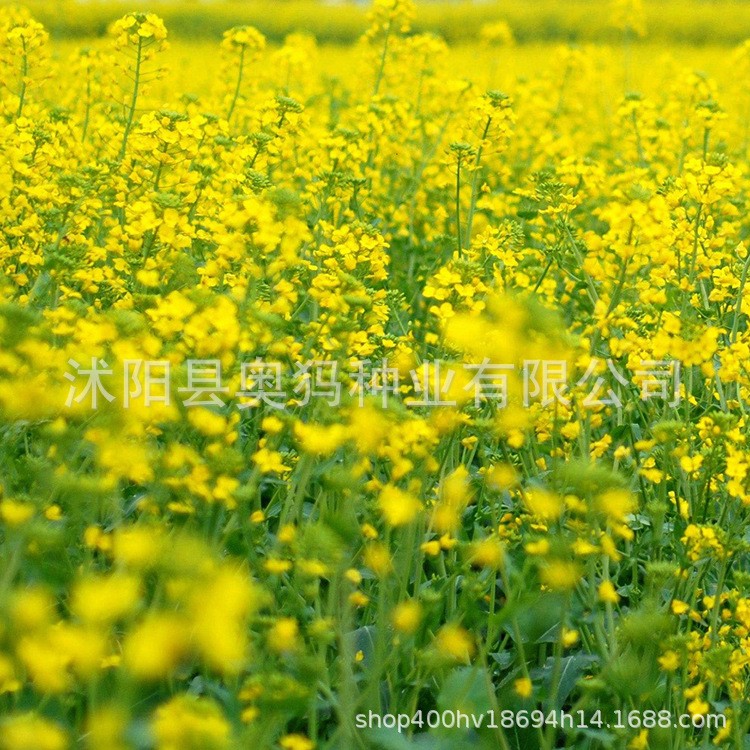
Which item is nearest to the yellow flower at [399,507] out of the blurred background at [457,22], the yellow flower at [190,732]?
the yellow flower at [190,732]

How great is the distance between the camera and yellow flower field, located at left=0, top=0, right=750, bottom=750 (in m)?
1.83

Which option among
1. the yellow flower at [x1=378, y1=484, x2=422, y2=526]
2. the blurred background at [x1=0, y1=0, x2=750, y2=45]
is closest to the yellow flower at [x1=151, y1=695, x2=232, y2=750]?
the yellow flower at [x1=378, y1=484, x2=422, y2=526]

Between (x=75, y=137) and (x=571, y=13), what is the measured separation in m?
17.9

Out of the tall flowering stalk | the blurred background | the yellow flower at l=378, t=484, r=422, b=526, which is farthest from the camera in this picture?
the blurred background

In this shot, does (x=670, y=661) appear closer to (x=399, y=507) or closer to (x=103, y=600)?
(x=399, y=507)

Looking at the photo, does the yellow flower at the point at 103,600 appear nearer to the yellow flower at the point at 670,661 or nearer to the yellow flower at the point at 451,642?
the yellow flower at the point at 451,642

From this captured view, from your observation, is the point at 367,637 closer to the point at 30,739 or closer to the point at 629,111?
the point at 30,739

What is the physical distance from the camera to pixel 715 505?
301cm

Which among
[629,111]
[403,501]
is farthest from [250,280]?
[629,111]

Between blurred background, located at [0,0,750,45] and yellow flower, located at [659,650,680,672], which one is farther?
blurred background, located at [0,0,750,45]

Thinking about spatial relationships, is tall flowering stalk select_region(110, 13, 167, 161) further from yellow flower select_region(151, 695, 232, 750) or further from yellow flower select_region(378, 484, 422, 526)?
yellow flower select_region(151, 695, 232, 750)

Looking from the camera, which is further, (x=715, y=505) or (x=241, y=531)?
(x=715, y=505)

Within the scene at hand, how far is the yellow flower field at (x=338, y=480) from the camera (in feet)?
6.00

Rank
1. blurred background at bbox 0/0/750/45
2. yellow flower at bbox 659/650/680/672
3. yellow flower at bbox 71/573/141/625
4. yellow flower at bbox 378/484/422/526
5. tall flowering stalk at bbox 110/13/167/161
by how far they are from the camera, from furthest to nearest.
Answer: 1. blurred background at bbox 0/0/750/45
2. tall flowering stalk at bbox 110/13/167/161
3. yellow flower at bbox 659/650/680/672
4. yellow flower at bbox 378/484/422/526
5. yellow flower at bbox 71/573/141/625
